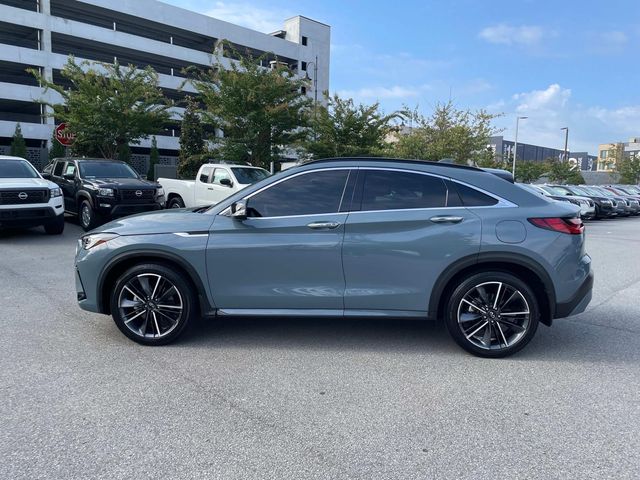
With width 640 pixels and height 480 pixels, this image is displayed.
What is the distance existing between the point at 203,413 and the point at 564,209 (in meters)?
3.45

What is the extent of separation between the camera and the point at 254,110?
1819 cm

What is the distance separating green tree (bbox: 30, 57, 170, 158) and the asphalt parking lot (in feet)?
50.9

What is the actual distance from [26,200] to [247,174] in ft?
18.0

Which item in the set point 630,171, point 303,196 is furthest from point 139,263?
point 630,171

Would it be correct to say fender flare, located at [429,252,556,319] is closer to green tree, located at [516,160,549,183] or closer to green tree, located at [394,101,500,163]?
green tree, located at [394,101,500,163]

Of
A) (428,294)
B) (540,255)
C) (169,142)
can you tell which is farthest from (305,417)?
(169,142)

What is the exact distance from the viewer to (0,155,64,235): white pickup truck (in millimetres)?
10406

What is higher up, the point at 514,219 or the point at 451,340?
the point at 514,219

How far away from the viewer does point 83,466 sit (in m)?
2.78

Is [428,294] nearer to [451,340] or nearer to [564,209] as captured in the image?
[451,340]

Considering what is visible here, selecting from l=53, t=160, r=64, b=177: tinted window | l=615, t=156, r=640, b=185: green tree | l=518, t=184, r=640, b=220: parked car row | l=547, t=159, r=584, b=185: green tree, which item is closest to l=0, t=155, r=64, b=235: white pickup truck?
l=53, t=160, r=64, b=177: tinted window

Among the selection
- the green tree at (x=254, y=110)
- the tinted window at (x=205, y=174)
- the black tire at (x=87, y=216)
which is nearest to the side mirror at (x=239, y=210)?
the black tire at (x=87, y=216)

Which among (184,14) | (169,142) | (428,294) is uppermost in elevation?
(184,14)

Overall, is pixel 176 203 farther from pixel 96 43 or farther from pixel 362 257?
pixel 96 43
